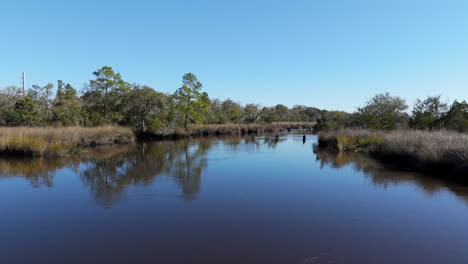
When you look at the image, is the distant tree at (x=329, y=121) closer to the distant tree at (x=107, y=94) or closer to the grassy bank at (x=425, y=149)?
the grassy bank at (x=425, y=149)

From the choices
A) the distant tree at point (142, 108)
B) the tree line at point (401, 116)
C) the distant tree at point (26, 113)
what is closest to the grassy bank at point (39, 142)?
the distant tree at point (26, 113)

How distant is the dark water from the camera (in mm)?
4371

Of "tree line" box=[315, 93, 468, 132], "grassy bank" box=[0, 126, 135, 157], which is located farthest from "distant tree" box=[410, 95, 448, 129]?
"grassy bank" box=[0, 126, 135, 157]

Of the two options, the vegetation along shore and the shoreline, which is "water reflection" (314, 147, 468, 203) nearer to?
the vegetation along shore

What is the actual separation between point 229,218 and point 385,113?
2110 centimetres

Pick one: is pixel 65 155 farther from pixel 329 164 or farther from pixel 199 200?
pixel 329 164

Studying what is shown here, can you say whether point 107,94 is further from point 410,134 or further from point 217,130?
point 410,134

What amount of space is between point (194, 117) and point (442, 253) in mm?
33014

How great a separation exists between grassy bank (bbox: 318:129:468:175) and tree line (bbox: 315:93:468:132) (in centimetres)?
335

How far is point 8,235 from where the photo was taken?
16.4ft

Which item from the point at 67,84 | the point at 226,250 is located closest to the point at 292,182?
the point at 226,250

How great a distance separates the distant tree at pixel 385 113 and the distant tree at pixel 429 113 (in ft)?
6.70

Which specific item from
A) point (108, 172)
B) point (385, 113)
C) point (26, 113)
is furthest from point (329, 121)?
point (26, 113)

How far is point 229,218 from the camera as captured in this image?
593 cm
